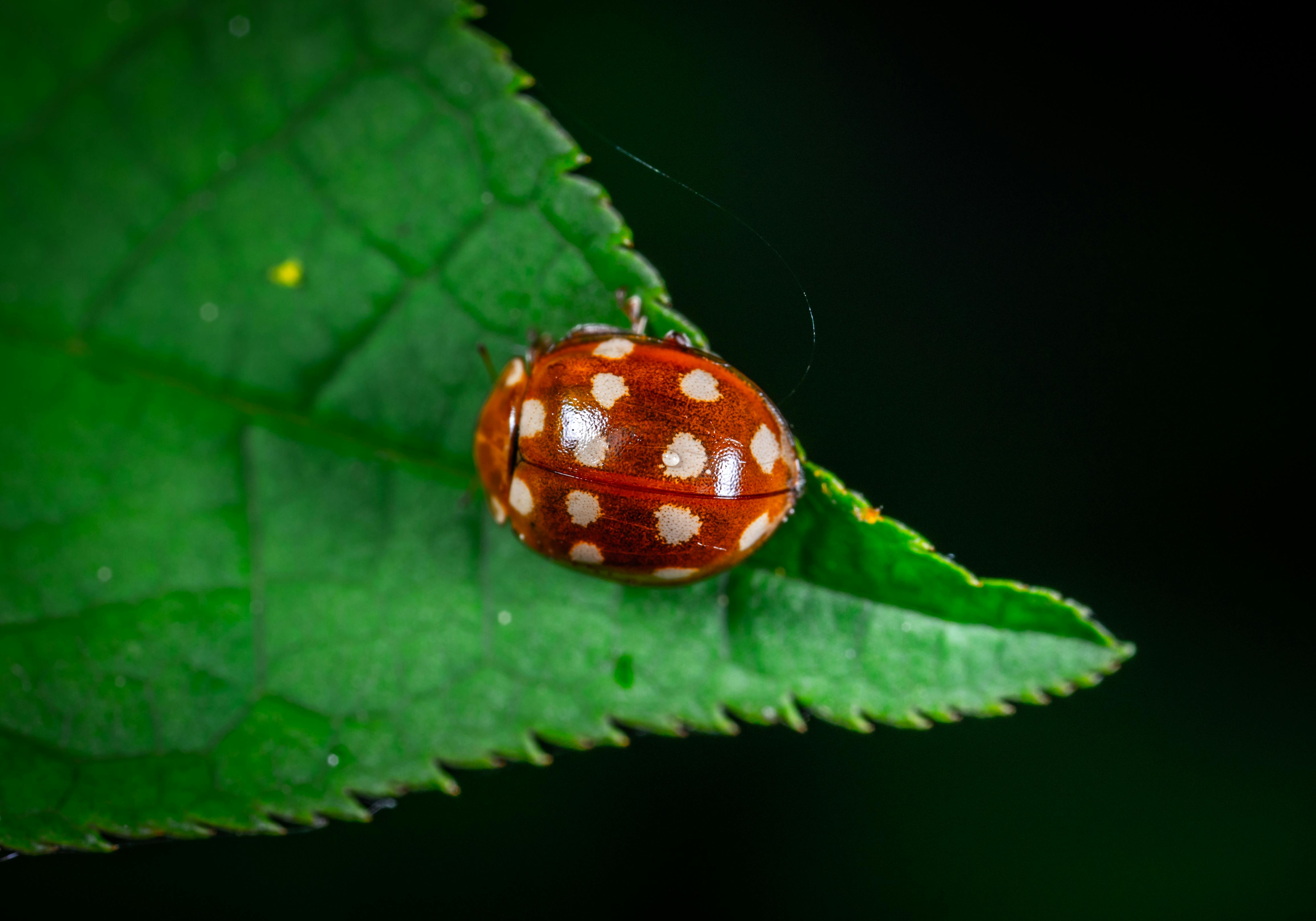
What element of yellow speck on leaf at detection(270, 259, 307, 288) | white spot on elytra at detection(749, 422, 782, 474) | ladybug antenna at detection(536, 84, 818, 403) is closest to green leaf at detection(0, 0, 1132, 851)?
yellow speck on leaf at detection(270, 259, 307, 288)

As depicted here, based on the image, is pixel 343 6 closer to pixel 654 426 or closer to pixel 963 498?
pixel 654 426

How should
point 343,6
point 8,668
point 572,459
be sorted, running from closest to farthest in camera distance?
1. point 343,6
2. point 8,668
3. point 572,459

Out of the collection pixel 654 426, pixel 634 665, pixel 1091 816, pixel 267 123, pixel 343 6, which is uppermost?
pixel 343 6

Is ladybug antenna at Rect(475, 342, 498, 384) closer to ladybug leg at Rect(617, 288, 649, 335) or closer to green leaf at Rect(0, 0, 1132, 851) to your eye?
green leaf at Rect(0, 0, 1132, 851)

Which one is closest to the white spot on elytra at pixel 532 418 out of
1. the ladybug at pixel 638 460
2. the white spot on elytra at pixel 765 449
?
the ladybug at pixel 638 460

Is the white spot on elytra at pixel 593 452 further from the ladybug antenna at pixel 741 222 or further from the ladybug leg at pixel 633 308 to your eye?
the ladybug antenna at pixel 741 222

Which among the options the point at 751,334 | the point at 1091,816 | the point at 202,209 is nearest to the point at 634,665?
the point at 751,334

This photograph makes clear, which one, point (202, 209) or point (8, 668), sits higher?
point (202, 209)

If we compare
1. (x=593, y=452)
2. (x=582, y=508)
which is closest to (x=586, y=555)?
(x=582, y=508)

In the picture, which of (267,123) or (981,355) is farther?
(981,355)
